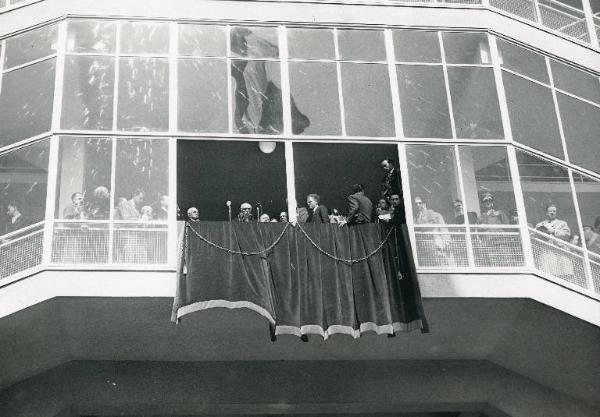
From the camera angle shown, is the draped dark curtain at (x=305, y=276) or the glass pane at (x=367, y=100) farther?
the glass pane at (x=367, y=100)

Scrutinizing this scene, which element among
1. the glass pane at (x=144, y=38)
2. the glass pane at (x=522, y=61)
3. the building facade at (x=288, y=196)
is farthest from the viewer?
the glass pane at (x=522, y=61)

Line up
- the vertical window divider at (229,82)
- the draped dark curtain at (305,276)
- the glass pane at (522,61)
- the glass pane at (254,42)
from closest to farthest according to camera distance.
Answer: the draped dark curtain at (305,276) → the vertical window divider at (229,82) → the glass pane at (254,42) → the glass pane at (522,61)

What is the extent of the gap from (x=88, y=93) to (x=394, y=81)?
5803 millimetres

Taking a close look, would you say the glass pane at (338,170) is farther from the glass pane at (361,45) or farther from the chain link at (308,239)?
the chain link at (308,239)

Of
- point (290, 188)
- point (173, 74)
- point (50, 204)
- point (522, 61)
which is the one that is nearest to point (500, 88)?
point (522, 61)

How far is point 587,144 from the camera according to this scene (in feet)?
68.0

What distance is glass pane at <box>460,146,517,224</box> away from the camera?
16.5m

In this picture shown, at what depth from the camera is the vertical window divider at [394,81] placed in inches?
676

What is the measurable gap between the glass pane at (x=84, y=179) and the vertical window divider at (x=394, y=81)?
5.36 m

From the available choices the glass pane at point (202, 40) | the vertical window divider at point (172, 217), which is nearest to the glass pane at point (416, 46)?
the glass pane at point (202, 40)

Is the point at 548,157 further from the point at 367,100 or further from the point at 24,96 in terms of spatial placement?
the point at 24,96

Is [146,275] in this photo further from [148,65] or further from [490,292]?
[490,292]

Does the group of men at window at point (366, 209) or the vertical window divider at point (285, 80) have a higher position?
the vertical window divider at point (285, 80)

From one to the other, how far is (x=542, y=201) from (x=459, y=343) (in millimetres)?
9290
